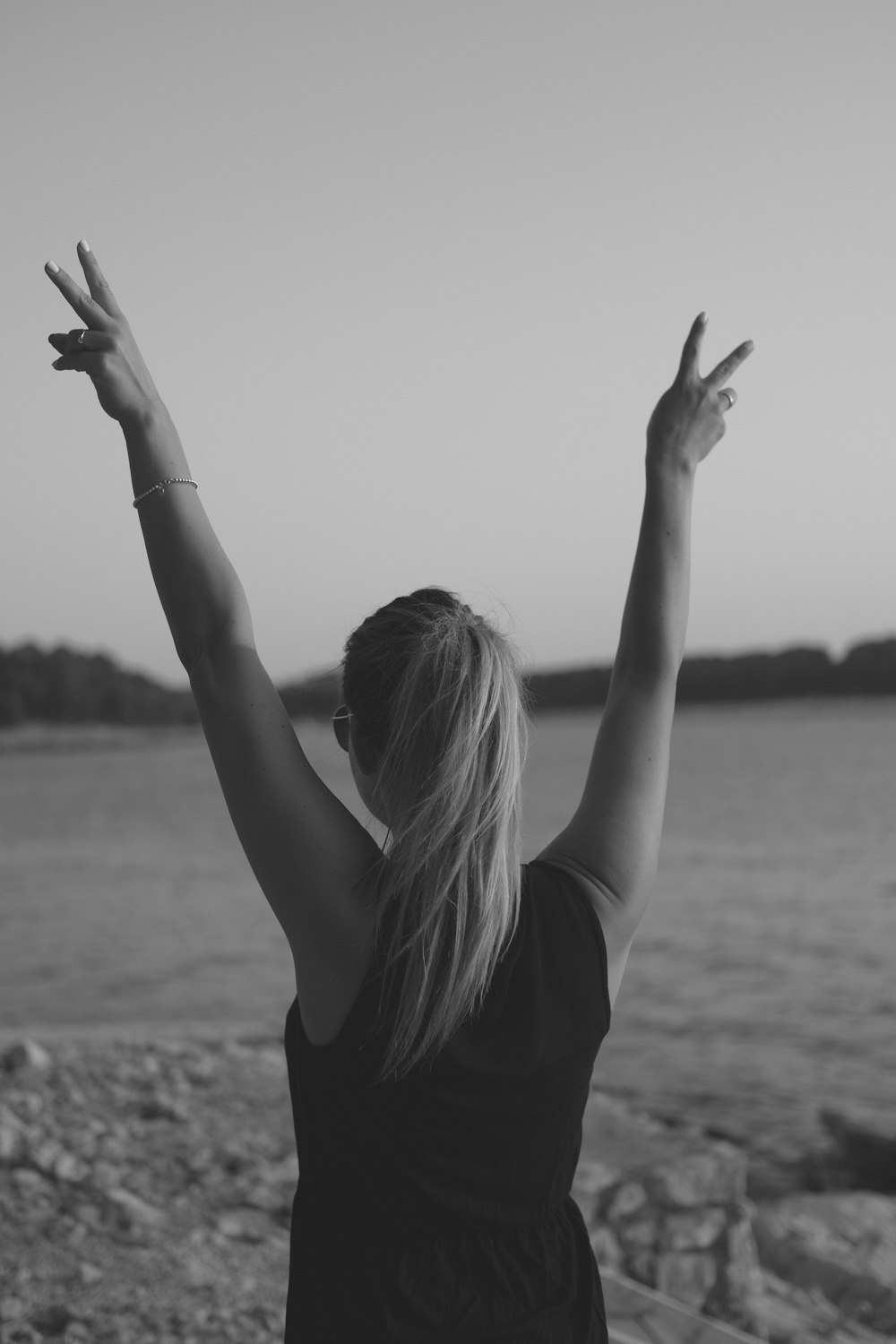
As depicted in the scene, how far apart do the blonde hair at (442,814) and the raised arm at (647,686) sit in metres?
Answer: 0.15

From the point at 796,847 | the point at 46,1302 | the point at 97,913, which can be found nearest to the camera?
the point at 46,1302

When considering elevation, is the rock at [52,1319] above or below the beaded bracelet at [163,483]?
below

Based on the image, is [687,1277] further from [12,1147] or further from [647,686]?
[647,686]

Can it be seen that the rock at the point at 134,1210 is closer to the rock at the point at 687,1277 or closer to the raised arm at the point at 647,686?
the rock at the point at 687,1277

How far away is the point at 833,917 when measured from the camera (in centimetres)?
2108

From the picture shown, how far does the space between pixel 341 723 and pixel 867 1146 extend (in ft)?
27.1

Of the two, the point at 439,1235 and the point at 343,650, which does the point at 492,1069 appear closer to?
the point at 439,1235

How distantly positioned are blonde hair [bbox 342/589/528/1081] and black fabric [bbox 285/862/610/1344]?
0.05 meters

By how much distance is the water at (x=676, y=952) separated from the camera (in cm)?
1181

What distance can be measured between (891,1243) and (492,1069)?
6.07 metres

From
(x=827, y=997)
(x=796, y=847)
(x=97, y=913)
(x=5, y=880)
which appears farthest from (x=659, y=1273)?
(x=796, y=847)

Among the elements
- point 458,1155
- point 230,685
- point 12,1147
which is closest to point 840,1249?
point 12,1147

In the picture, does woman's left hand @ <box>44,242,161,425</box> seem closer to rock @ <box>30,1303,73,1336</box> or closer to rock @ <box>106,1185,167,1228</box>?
rock @ <box>30,1303,73,1336</box>

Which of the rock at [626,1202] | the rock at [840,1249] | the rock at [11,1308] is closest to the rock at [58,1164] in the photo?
the rock at [11,1308]
